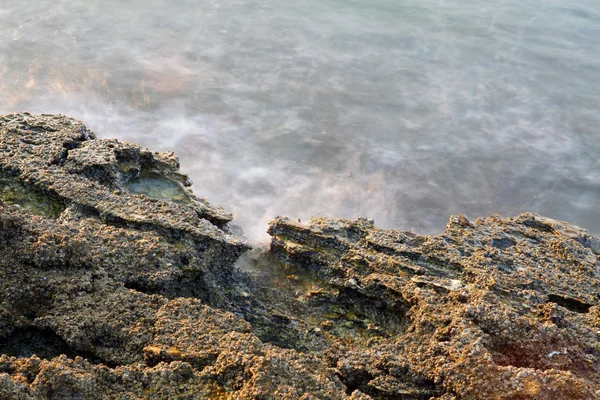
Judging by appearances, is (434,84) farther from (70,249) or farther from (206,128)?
(70,249)

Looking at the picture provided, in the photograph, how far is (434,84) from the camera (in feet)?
41.4

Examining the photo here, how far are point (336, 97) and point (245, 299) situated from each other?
25.1 feet

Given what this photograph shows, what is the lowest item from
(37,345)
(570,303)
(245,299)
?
(245,299)

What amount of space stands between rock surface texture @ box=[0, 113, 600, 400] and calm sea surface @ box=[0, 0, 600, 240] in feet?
6.60

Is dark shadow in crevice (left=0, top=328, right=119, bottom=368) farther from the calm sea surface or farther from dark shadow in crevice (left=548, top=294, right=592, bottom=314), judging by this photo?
dark shadow in crevice (left=548, top=294, right=592, bottom=314)

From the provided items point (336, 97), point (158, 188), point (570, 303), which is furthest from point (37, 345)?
point (336, 97)

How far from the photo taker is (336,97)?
11641mm

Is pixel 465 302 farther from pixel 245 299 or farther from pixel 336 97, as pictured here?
pixel 336 97

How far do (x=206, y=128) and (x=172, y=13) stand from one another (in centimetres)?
585

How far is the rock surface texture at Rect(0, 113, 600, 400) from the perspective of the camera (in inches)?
131

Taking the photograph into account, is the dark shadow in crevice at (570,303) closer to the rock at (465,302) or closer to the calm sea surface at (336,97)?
the rock at (465,302)

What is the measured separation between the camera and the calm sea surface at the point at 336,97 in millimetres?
8945

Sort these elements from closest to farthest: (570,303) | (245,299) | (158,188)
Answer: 1. (245,299)
2. (570,303)
3. (158,188)

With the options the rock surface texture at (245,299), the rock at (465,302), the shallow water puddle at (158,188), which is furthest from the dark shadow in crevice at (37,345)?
the shallow water puddle at (158,188)
